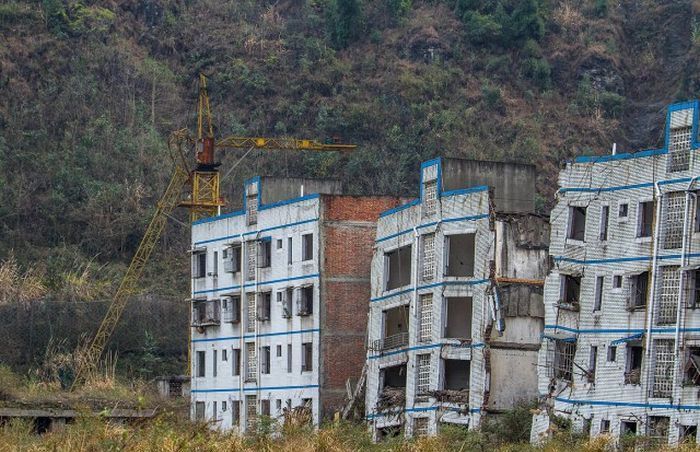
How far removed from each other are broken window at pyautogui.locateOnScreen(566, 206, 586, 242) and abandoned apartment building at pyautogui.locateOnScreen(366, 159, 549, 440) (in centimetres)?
313

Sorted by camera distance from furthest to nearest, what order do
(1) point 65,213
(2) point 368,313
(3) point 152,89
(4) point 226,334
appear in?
(3) point 152,89
(1) point 65,213
(4) point 226,334
(2) point 368,313

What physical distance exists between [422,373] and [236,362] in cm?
1349

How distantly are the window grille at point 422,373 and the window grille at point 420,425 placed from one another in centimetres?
89

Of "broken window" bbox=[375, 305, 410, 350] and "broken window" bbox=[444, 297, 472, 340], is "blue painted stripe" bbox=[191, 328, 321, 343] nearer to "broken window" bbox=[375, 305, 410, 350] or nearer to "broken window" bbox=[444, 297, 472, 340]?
"broken window" bbox=[375, 305, 410, 350]

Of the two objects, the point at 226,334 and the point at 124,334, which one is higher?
the point at 124,334

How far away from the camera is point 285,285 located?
67.6m

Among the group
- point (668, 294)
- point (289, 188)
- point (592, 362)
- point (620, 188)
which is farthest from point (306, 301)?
point (668, 294)

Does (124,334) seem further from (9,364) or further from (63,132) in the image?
(63,132)

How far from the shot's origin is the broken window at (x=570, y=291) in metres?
53.2

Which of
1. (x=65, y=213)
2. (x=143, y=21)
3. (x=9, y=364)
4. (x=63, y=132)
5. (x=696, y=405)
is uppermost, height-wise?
(x=143, y=21)

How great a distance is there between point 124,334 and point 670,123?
41475 mm

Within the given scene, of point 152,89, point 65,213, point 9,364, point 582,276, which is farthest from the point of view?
point 152,89

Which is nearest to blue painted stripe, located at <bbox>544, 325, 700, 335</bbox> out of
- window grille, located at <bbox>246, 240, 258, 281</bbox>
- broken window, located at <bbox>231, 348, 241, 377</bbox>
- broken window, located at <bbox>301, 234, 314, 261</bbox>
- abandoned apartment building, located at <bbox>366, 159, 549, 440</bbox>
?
abandoned apartment building, located at <bbox>366, 159, 549, 440</bbox>

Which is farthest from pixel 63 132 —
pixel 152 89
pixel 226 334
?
pixel 226 334
